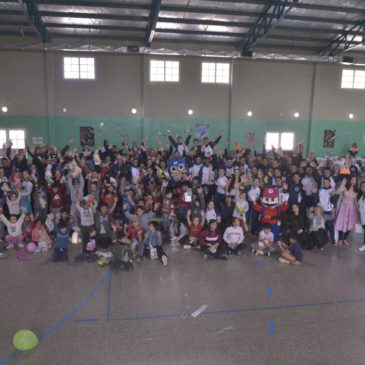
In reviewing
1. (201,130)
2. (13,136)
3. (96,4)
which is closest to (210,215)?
(96,4)

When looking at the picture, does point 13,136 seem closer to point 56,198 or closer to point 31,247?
point 56,198

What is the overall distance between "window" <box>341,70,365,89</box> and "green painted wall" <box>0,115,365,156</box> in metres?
2.14

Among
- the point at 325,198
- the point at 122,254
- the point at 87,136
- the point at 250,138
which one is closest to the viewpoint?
the point at 122,254

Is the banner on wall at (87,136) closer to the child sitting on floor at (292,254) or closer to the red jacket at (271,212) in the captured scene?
the red jacket at (271,212)

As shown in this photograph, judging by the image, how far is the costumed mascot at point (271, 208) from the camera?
8.38 m

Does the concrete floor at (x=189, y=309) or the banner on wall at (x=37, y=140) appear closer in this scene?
the concrete floor at (x=189, y=309)

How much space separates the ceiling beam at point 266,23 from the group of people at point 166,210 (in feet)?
23.2

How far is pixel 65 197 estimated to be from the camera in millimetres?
9109

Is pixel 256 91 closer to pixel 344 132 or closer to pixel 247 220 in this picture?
pixel 344 132

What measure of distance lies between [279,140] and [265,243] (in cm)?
1273

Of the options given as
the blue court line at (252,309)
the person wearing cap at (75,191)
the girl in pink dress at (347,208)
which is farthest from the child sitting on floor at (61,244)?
the girl in pink dress at (347,208)

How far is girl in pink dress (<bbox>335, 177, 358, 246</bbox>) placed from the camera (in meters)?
8.44

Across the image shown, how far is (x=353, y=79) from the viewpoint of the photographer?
19641 millimetres

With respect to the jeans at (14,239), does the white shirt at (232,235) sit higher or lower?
higher
